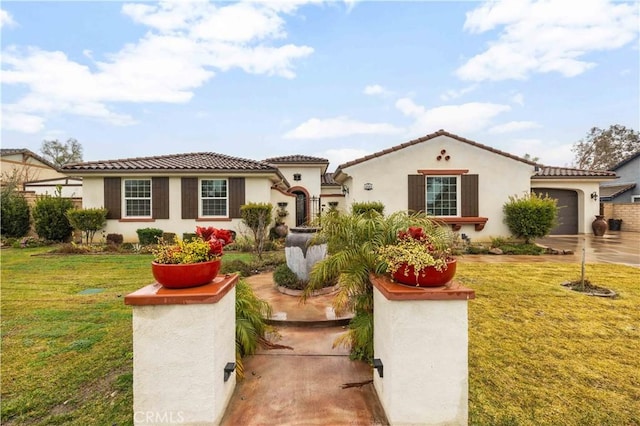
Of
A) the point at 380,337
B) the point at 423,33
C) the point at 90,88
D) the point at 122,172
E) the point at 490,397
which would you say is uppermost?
the point at 423,33

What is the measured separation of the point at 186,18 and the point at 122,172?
7.05 metres

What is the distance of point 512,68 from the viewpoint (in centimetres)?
1256

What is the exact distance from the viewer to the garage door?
16.0 metres

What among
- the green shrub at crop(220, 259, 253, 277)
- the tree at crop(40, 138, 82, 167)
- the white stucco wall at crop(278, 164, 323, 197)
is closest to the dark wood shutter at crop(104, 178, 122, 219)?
the green shrub at crop(220, 259, 253, 277)

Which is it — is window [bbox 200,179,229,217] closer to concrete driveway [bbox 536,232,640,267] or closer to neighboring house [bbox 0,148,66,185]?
concrete driveway [bbox 536,232,640,267]

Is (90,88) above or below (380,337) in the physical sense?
above

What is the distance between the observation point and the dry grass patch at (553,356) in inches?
100

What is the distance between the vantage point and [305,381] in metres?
2.91

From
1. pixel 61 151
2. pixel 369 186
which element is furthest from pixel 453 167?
pixel 61 151

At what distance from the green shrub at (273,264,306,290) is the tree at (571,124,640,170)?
39123 mm

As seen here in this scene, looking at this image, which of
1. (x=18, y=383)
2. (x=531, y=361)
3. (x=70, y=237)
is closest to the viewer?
(x=18, y=383)

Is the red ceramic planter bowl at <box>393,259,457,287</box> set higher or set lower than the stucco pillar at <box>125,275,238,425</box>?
higher

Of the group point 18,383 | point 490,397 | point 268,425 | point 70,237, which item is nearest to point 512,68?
point 490,397

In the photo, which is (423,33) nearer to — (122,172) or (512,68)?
(512,68)
